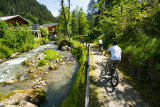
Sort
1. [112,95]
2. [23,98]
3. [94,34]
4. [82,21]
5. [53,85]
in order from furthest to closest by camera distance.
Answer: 1. [82,21]
2. [94,34]
3. [53,85]
4. [23,98]
5. [112,95]

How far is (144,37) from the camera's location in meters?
6.68

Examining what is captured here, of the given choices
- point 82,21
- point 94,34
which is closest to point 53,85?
point 94,34

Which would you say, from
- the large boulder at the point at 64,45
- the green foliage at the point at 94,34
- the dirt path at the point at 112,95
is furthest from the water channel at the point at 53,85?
the green foliage at the point at 94,34

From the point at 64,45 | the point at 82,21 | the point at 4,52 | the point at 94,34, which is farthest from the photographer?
the point at 82,21

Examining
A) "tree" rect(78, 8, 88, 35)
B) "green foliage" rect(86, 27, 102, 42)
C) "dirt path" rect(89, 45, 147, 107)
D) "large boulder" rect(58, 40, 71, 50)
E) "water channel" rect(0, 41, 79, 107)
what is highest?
"tree" rect(78, 8, 88, 35)

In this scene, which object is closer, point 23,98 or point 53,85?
point 23,98

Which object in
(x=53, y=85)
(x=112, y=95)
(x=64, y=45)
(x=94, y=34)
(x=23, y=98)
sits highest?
(x=94, y=34)

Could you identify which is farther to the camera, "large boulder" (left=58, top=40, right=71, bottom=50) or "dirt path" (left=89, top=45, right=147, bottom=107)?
"large boulder" (left=58, top=40, right=71, bottom=50)

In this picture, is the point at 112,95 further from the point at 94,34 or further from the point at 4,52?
the point at 94,34

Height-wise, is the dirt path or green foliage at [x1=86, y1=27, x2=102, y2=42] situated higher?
green foliage at [x1=86, y1=27, x2=102, y2=42]

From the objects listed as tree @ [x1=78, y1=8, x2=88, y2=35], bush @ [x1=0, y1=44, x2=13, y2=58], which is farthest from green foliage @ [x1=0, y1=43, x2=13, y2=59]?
tree @ [x1=78, y1=8, x2=88, y2=35]

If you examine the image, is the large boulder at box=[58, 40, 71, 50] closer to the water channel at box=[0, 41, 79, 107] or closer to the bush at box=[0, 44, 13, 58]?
the bush at box=[0, 44, 13, 58]

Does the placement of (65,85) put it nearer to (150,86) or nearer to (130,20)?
(150,86)

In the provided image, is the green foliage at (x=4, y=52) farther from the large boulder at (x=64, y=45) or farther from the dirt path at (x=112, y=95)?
the dirt path at (x=112, y=95)
